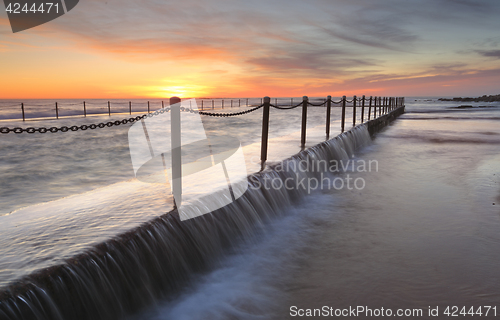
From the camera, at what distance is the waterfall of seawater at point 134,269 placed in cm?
217

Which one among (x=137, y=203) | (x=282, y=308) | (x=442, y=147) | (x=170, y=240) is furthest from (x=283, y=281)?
(x=442, y=147)

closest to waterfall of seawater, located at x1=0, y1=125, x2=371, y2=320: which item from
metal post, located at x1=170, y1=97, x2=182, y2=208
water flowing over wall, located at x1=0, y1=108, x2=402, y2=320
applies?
water flowing over wall, located at x1=0, y1=108, x2=402, y2=320

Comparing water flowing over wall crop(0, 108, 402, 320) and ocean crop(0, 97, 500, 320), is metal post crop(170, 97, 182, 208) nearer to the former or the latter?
ocean crop(0, 97, 500, 320)

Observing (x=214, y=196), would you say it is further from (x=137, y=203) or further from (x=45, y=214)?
(x=45, y=214)

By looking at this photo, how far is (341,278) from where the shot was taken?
3.35m

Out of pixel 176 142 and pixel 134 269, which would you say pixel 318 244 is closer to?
pixel 176 142

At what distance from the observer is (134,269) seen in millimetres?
2799

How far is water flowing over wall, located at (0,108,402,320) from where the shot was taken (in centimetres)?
217

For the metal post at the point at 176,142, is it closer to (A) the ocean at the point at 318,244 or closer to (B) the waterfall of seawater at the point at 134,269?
(A) the ocean at the point at 318,244

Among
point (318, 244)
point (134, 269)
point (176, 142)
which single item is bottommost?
point (318, 244)

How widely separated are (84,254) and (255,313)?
51.8 inches

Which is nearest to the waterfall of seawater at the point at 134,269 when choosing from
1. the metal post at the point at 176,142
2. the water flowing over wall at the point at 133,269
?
the water flowing over wall at the point at 133,269

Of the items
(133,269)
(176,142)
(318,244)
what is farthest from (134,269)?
(318,244)

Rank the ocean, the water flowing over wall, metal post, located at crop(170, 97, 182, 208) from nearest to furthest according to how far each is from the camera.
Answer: the water flowing over wall → the ocean → metal post, located at crop(170, 97, 182, 208)
